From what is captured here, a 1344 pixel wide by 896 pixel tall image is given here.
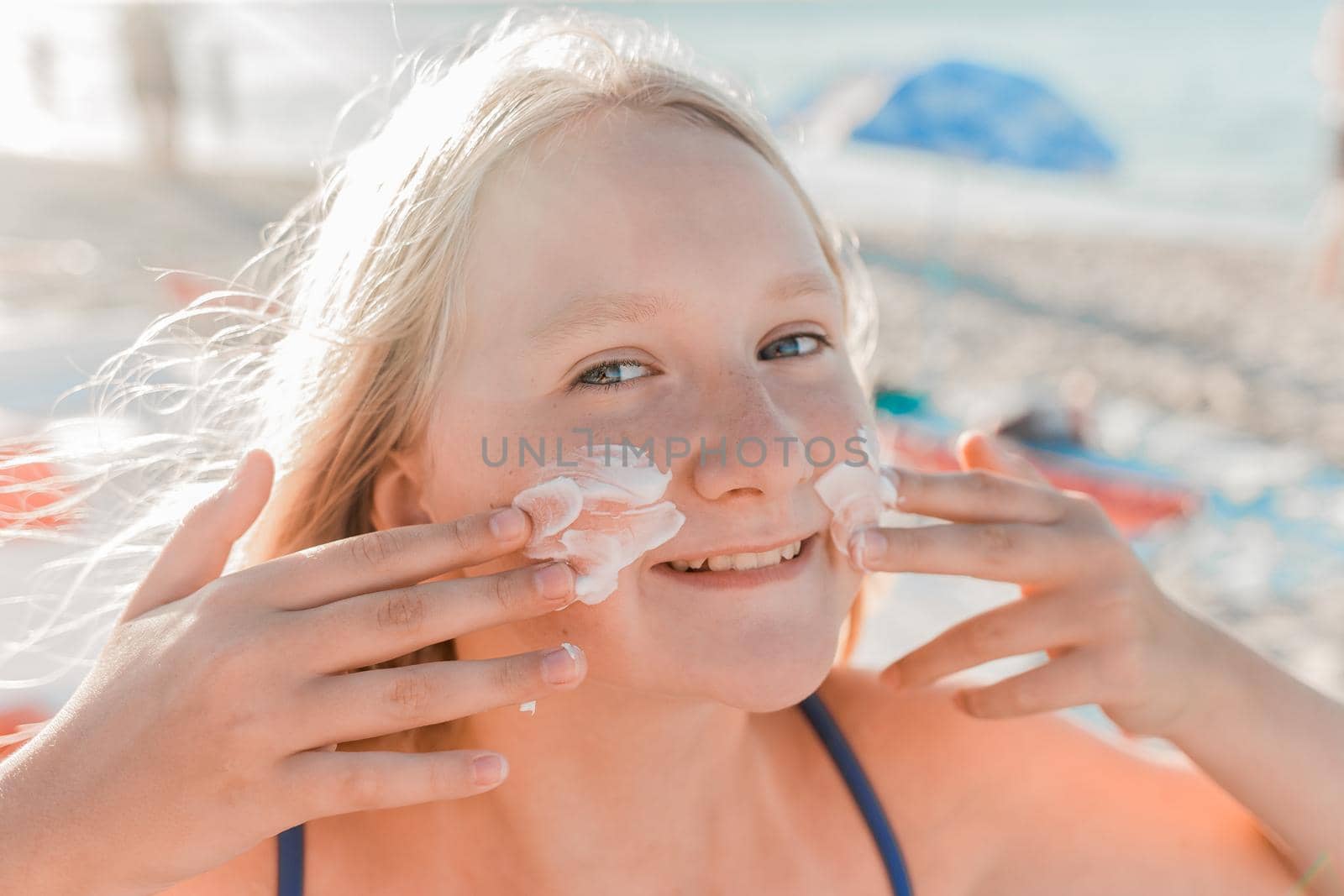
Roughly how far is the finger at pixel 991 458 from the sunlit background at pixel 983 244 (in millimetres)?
851

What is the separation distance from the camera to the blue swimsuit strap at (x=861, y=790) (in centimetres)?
173

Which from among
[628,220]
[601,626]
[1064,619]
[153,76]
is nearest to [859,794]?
[1064,619]

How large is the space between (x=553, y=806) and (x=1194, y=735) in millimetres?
954

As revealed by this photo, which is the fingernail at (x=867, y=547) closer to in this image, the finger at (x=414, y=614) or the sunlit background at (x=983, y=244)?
the finger at (x=414, y=614)

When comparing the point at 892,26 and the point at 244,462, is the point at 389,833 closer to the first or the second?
the point at 244,462

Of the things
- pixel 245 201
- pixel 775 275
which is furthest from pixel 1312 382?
pixel 245 201

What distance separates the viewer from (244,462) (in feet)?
4.64

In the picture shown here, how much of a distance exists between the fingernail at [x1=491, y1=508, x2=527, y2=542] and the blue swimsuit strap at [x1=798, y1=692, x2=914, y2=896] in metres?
0.66

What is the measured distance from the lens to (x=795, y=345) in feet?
5.14

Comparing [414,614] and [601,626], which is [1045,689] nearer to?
[601,626]

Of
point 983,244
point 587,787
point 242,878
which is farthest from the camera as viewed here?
point 983,244

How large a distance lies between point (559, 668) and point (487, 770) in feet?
0.43

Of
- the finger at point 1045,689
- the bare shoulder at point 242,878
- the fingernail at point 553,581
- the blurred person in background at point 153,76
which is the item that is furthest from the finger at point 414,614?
the blurred person in background at point 153,76

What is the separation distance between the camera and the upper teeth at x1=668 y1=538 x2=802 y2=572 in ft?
4.60
